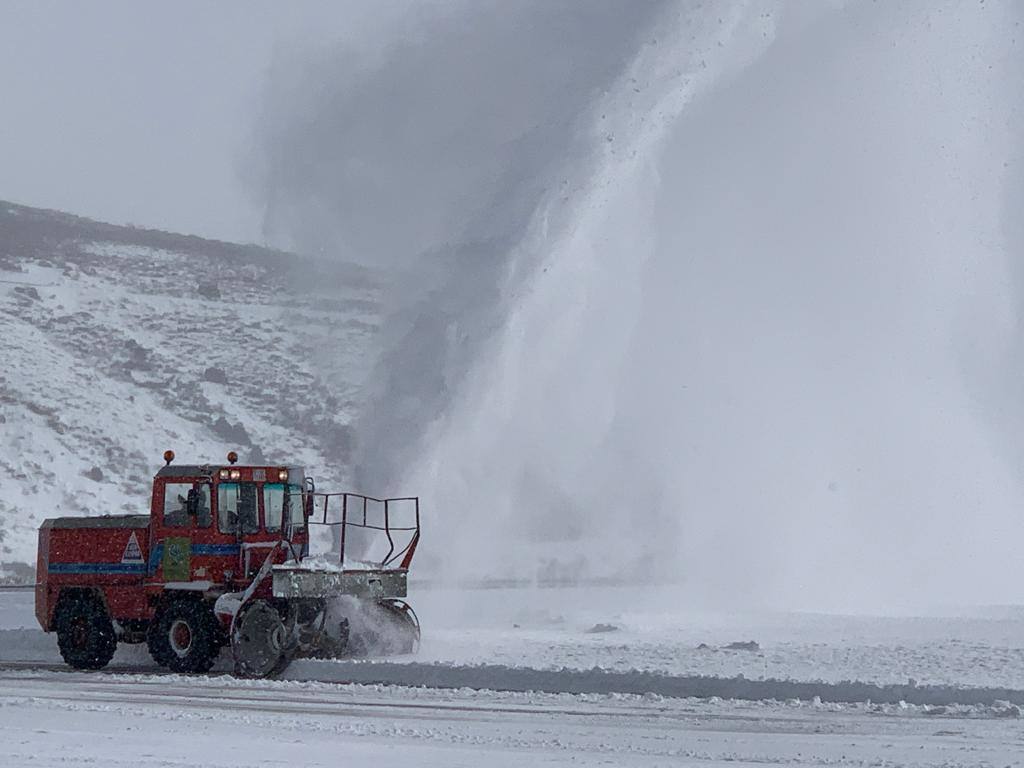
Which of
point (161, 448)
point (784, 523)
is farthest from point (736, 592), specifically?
point (161, 448)

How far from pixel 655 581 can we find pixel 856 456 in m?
5.81

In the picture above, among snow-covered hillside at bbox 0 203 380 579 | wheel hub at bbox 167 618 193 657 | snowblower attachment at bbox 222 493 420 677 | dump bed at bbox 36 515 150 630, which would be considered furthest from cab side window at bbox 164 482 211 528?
snow-covered hillside at bbox 0 203 380 579

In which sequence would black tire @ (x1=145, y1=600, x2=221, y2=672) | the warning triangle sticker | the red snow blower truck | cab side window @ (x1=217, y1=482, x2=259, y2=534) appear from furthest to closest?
the warning triangle sticker
cab side window @ (x1=217, y1=482, x2=259, y2=534)
black tire @ (x1=145, y1=600, x2=221, y2=672)
the red snow blower truck

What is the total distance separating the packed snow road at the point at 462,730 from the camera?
10.6 m

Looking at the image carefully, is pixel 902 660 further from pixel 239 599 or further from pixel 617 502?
pixel 617 502

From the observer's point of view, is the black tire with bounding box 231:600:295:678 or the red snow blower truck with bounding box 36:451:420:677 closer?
the black tire with bounding box 231:600:295:678

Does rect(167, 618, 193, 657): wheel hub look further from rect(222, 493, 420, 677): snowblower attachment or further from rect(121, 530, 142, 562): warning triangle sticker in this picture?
rect(121, 530, 142, 562): warning triangle sticker

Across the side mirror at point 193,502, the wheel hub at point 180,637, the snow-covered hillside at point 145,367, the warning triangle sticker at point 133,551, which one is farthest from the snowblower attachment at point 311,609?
the snow-covered hillside at point 145,367

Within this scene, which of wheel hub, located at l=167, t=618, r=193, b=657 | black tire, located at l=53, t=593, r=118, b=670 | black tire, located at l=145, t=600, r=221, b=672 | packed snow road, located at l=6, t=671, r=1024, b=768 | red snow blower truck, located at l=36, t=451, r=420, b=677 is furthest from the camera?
black tire, located at l=53, t=593, r=118, b=670

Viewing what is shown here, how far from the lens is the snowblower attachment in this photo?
651 inches

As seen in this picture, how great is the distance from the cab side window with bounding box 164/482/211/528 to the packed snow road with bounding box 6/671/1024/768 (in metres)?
2.72

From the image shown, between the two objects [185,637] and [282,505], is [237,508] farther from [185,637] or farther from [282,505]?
[185,637]

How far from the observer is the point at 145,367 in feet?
201

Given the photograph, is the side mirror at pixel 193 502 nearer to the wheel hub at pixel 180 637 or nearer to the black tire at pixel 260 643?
the wheel hub at pixel 180 637
